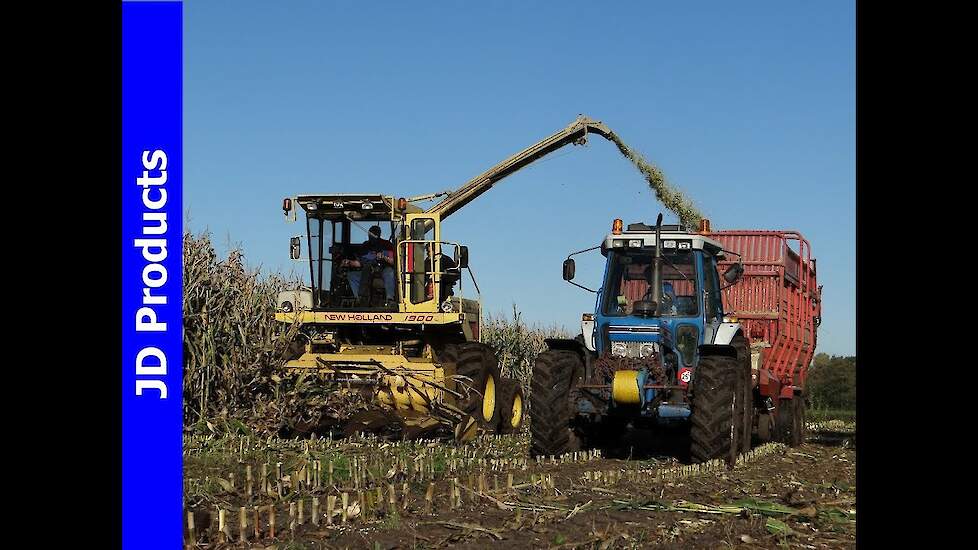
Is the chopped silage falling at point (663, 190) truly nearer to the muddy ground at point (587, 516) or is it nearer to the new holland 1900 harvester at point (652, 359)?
the new holland 1900 harvester at point (652, 359)

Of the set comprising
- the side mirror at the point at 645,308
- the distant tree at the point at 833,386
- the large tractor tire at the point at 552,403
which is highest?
the side mirror at the point at 645,308

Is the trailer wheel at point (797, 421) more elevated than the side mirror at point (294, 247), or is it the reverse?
the side mirror at point (294, 247)

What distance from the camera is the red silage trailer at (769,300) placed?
14992mm

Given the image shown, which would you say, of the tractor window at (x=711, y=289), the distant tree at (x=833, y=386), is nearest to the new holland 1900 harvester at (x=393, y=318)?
the tractor window at (x=711, y=289)

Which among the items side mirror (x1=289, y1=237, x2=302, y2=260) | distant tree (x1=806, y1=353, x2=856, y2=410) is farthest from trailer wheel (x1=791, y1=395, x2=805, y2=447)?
distant tree (x1=806, y1=353, x2=856, y2=410)

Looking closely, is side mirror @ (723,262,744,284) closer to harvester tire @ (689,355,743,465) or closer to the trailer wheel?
harvester tire @ (689,355,743,465)

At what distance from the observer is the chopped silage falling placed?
57.7 feet

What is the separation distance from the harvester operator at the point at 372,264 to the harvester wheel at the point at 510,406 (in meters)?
2.61

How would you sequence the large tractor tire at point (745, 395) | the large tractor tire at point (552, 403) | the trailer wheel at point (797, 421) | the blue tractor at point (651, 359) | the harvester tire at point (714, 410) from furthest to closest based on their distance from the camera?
the trailer wheel at point (797, 421)
the large tractor tire at point (745, 395)
the large tractor tire at point (552, 403)
the blue tractor at point (651, 359)
the harvester tire at point (714, 410)

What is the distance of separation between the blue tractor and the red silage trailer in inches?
80.9
